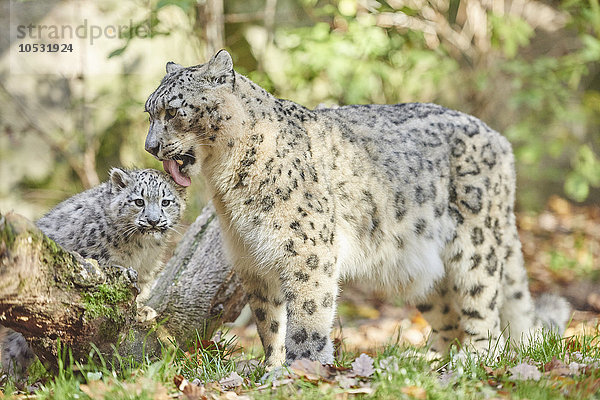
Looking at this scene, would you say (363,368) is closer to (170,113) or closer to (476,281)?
(476,281)

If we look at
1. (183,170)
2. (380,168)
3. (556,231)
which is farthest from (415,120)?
(556,231)

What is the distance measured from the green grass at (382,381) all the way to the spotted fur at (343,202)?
571 millimetres

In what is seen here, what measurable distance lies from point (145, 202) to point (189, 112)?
1142 mm

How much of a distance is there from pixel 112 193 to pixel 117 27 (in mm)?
6080

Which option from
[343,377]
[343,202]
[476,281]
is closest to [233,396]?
[343,377]

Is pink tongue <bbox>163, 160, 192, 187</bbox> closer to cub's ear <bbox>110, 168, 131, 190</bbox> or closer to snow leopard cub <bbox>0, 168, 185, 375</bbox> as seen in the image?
snow leopard cub <bbox>0, 168, 185, 375</bbox>

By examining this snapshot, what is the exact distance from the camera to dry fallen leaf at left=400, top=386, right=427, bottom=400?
Result: 4.04m

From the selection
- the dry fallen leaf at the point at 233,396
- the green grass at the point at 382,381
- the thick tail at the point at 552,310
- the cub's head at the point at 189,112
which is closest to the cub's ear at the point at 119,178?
the cub's head at the point at 189,112

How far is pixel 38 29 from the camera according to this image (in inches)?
456

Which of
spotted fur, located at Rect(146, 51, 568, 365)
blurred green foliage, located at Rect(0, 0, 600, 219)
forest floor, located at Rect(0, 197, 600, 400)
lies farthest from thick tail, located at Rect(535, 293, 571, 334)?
blurred green foliage, located at Rect(0, 0, 600, 219)

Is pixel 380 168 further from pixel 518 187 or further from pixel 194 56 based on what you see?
pixel 518 187

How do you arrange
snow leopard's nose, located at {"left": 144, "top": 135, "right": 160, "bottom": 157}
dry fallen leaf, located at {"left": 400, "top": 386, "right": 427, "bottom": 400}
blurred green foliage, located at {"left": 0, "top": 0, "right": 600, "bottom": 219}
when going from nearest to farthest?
dry fallen leaf, located at {"left": 400, "top": 386, "right": 427, "bottom": 400} → snow leopard's nose, located at {"left": 144, "top": 135, "right": 160, "bottom": 157} → blurred green foliage, located at {"left": 0, "top": 0, "right": 600, "bottom": 219}

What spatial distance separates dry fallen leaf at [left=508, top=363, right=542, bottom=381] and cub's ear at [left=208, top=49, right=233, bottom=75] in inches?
120

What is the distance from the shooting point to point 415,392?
4.08 m
